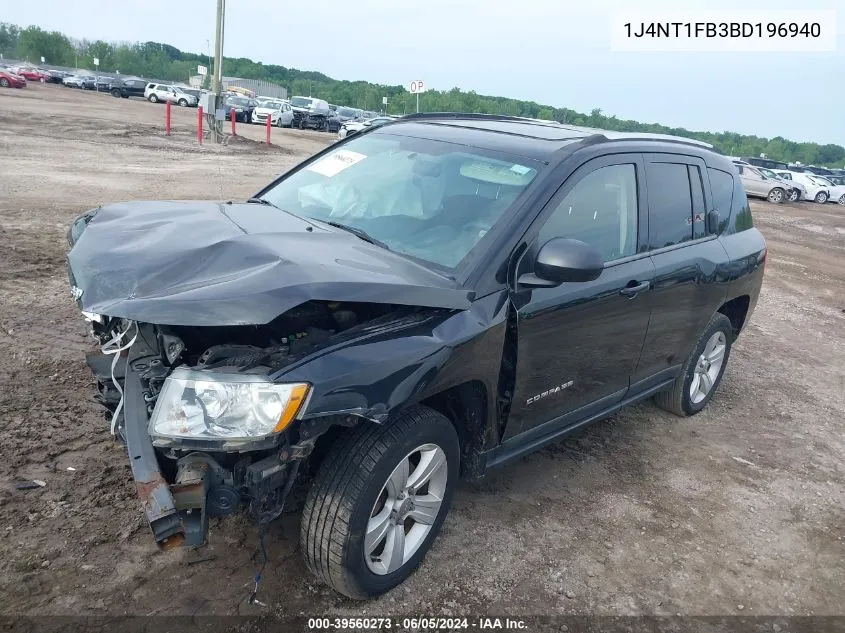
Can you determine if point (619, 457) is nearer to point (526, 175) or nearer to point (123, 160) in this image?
point (526, 175)

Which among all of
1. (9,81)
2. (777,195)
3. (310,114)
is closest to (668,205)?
(777,195)

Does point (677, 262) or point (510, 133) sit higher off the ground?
point (510, 133)

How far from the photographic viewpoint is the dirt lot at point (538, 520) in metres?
2.77

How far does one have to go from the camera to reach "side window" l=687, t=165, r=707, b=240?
4.29 meters

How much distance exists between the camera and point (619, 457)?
4.30m

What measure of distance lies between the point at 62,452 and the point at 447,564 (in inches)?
83.9

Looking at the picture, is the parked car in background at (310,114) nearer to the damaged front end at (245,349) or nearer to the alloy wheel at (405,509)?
the damaged front end at (245,349)

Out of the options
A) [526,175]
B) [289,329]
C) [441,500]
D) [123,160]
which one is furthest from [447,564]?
[123,160]

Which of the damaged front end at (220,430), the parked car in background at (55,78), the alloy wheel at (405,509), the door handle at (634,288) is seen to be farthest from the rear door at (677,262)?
the parked car in background at (55,78)

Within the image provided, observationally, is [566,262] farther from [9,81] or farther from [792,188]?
[9,81]

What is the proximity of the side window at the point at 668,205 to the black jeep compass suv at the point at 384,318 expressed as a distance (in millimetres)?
18

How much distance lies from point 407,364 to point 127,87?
178ft

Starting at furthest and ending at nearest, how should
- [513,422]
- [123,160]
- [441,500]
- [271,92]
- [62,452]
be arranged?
[271,92], [123,160], [62,452], [513,422], [441,500]

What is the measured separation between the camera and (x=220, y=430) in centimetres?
225
